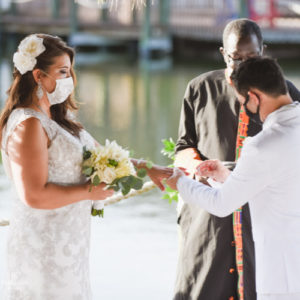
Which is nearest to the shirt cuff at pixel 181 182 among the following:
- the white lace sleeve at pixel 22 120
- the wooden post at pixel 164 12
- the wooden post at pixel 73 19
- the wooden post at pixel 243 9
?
the white lace sleeve at pixel 22 120

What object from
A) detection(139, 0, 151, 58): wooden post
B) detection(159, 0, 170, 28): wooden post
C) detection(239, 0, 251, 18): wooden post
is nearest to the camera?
detection(239, 0, 251, 18): wooden post

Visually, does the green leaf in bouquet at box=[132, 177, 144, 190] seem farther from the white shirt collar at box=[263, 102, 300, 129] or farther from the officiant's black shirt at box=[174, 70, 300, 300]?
the white shirt collar at box=[263, 102, 300, 129]

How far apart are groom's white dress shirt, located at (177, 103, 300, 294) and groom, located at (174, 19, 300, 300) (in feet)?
1.70

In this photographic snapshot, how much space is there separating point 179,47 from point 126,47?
2.46 metres

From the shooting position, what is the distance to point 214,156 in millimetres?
2594

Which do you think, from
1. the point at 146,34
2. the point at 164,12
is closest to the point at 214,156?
the point at 146,34

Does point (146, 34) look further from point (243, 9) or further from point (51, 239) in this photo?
point (51, 239)

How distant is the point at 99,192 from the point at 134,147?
5.89m

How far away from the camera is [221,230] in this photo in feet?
8.41

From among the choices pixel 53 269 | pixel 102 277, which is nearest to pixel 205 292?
pixel 53 269

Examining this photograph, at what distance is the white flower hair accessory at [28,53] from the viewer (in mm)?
2188

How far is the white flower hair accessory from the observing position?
219cm

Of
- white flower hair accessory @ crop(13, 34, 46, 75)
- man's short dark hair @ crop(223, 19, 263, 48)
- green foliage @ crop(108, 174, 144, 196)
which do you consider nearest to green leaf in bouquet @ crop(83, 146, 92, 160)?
green foliage @ crop(108, 174, 144, 196)

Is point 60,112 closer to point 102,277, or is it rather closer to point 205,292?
point 205,292
